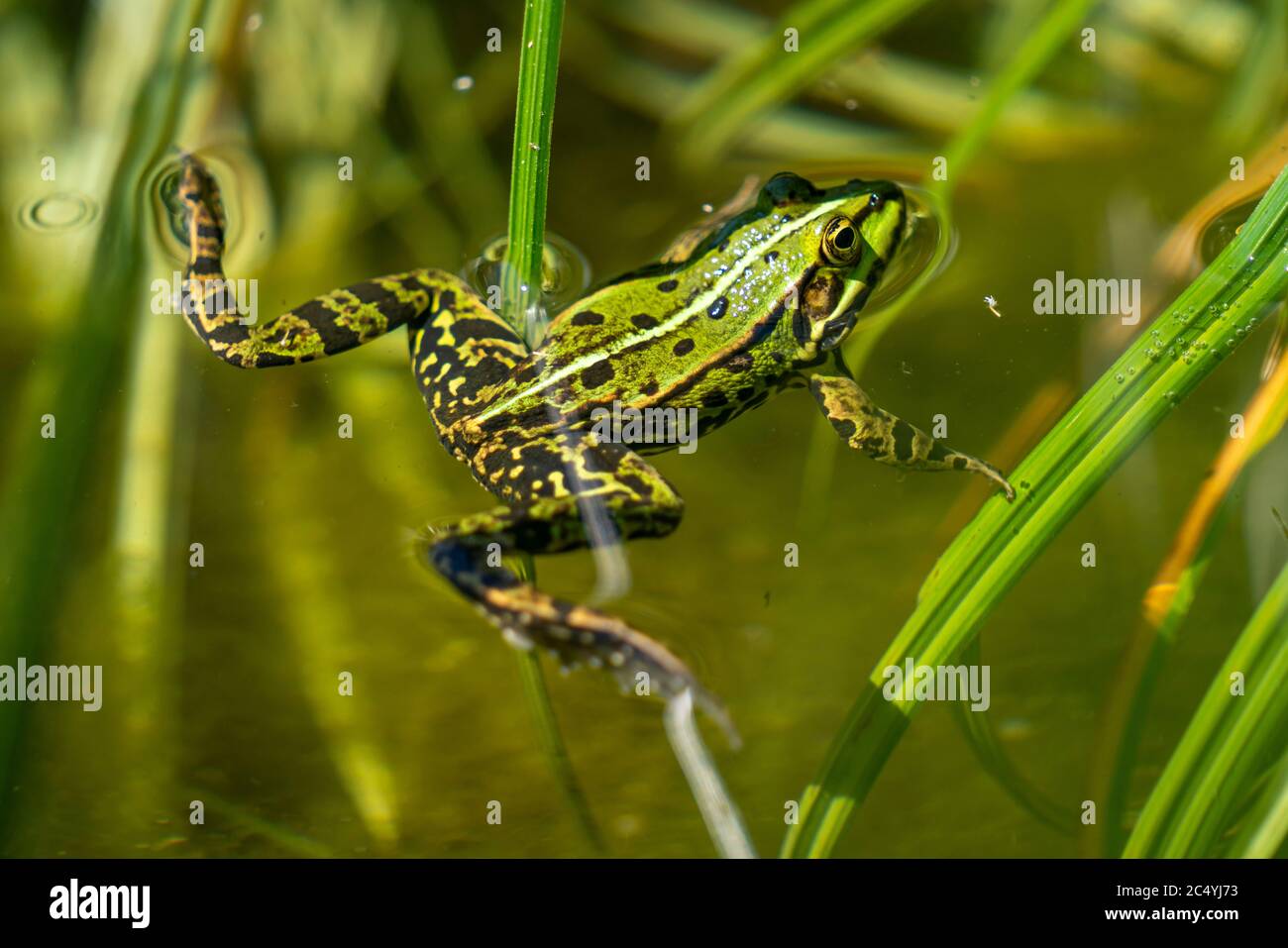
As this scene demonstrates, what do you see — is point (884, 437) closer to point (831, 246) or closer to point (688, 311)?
point (831, 246)


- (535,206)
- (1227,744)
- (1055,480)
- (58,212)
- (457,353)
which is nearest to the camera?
(1227,744)

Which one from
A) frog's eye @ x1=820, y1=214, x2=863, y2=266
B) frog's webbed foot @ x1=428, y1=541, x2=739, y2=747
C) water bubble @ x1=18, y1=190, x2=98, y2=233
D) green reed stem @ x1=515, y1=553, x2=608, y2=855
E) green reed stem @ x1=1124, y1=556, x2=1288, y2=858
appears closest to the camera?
green reed stem @ x1=1124, y1=556, x2=1288, y2=858

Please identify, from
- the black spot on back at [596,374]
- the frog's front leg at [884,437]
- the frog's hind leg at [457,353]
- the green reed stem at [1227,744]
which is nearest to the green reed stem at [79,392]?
the frog's hind leg at [457,353]

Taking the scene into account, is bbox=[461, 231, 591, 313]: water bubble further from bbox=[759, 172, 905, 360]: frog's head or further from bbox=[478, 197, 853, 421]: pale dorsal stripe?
bbox=[759, 172, 905, 360]: frog's head

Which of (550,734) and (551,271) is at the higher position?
(551,271)

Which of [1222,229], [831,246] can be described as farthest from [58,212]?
[1222,229]

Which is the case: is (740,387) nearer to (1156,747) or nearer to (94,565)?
(1156,747)

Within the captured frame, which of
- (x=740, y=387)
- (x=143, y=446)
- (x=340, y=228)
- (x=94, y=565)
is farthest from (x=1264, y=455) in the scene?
(x=94, y=565)

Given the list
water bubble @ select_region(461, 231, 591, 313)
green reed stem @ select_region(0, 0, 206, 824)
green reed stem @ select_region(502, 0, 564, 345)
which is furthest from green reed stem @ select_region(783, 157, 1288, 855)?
green reed stem @ select_region(0, 0, 206, 824)
